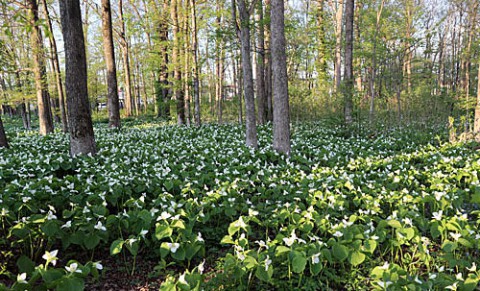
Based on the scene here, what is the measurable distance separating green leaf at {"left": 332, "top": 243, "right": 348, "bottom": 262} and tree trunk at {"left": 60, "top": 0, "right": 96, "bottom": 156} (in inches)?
202

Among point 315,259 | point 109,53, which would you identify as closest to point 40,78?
point 109,53

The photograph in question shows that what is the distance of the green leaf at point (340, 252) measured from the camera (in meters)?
2.41

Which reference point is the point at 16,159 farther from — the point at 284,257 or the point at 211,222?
the point at 284,257

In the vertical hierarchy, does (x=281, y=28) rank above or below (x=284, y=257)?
above

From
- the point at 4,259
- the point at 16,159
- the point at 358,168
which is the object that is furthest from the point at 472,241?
the point at 16,159

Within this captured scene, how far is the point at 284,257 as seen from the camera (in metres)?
2.54

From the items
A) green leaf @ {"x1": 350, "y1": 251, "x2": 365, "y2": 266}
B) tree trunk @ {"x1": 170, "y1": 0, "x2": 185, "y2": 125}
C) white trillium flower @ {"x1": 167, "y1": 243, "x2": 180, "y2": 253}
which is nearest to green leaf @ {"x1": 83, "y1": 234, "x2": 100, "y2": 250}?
white trillium flower @ {"x1": 167, "y1": 243, "x2": 180, "y2": 253}

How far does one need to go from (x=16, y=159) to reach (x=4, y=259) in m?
3.25

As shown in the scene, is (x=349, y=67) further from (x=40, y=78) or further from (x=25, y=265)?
(x=40, y=78)

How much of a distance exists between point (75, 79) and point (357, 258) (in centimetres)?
575

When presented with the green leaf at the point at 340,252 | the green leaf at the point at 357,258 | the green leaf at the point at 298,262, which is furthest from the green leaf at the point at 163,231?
the green leaf at the point at 357,258

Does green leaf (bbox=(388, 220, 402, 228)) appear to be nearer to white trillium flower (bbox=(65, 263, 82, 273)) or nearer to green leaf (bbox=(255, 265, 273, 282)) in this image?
green leaf (bbox=(255, 265, 273, 282))

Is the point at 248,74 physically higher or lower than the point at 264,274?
higher

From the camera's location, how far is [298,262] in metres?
2.26
